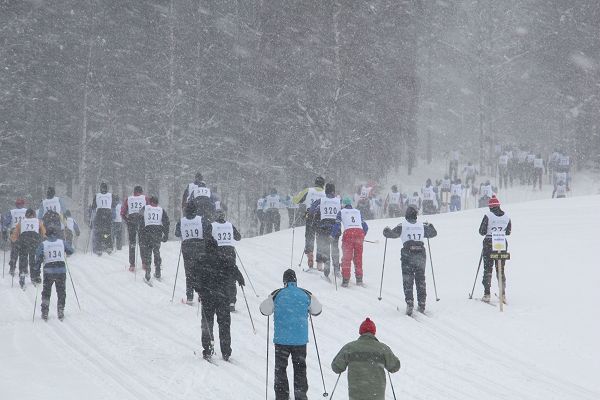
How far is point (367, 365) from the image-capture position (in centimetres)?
772

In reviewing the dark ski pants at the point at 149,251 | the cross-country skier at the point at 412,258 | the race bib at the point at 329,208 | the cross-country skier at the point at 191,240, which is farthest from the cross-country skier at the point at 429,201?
the cross-country skier at the point at 191,240

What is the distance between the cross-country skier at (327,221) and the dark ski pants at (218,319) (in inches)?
220

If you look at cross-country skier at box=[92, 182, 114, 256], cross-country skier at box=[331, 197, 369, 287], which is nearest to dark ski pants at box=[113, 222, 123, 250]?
cross-country skier at box=[92, 182, 114, 256]

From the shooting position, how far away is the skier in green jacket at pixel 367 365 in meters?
7.66

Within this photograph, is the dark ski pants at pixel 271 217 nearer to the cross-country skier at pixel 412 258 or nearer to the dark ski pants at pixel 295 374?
the cross-country skier at pixel 412 258

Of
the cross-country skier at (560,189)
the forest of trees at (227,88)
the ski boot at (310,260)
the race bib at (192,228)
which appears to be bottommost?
the ski boot at (310,260)

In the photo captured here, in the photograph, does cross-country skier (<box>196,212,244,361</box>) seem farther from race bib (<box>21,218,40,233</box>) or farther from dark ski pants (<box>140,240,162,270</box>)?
race bib (<box>21,218,40,233</box>)

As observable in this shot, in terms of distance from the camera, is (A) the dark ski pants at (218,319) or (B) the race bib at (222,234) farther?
(B) the race bib at (222,234)

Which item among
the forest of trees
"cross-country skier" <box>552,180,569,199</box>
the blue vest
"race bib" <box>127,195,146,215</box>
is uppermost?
the forest of trees

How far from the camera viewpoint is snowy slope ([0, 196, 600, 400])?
408 inches

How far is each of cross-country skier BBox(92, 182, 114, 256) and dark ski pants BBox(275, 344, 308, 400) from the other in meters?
12.7

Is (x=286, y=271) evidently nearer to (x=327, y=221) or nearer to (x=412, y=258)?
(x=412, y=258)

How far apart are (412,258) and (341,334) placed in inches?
80.5

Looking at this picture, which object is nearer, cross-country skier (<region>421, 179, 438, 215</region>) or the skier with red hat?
the skier with red hat
